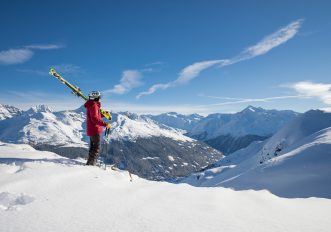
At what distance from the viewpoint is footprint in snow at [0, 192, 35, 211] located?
5.65 meters

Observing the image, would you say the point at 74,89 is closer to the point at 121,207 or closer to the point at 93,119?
the point at 93,119

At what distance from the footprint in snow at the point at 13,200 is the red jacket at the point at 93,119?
608cm

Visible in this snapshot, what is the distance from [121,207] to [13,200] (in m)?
2.11

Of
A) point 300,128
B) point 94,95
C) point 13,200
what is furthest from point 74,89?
point 300,128

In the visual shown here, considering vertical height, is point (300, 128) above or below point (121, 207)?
above

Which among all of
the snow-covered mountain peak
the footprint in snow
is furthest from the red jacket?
the snow-covered mountain peak

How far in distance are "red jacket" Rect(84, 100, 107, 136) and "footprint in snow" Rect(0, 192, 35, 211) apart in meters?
6.08

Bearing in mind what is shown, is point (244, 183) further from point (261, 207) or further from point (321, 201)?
point (261, 207)

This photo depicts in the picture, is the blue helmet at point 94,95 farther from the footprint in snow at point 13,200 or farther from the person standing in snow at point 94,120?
the footprint in snow at point 13,200

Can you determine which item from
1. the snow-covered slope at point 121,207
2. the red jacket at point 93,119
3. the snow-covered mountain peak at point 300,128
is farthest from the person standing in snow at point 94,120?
the snow-covered mountain peak at point 300,128

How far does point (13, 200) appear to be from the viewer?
593 centimetres

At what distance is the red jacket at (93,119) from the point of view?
39.6ft

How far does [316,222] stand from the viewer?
6.56 m

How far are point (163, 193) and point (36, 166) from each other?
3953 mm
